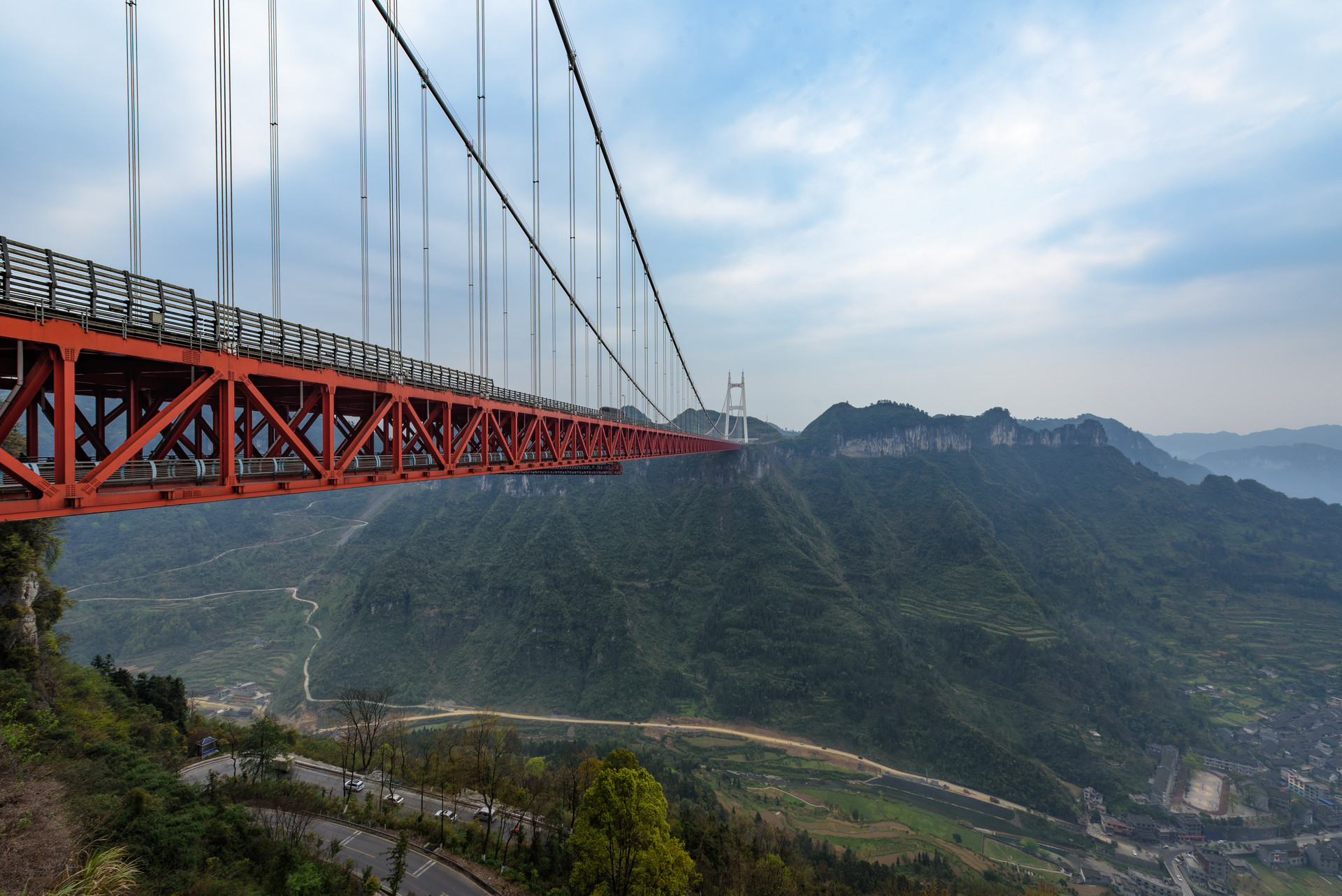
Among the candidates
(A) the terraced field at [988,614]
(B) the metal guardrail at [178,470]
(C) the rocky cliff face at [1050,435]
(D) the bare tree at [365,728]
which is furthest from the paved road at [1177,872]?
(C) the rocky cliff face at [1050,435]

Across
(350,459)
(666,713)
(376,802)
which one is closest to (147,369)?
(350,459)

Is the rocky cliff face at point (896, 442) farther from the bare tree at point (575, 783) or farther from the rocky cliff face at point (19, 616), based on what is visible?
the rocky cliff face at point (19, 616)

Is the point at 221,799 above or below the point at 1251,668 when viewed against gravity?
above

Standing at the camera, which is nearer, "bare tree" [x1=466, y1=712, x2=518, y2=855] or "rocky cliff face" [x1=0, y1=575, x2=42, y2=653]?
"rocky cliff face" [x1=0, y1=575, x2=42, y2=653]

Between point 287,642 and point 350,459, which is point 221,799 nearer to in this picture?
point 350,459

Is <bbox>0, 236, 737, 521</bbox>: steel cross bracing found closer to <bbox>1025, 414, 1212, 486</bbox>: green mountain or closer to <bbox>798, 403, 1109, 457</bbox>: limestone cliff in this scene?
<bbox>798, 403, 1109, 457</bbox>: limestone cliff

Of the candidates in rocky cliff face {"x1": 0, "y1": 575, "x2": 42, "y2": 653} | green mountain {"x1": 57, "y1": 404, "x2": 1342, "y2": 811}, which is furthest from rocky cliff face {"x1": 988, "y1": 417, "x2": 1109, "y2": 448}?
rocky cliff face {"x1": 0, "y1": 575, "x2": 42, "y2": 653}
